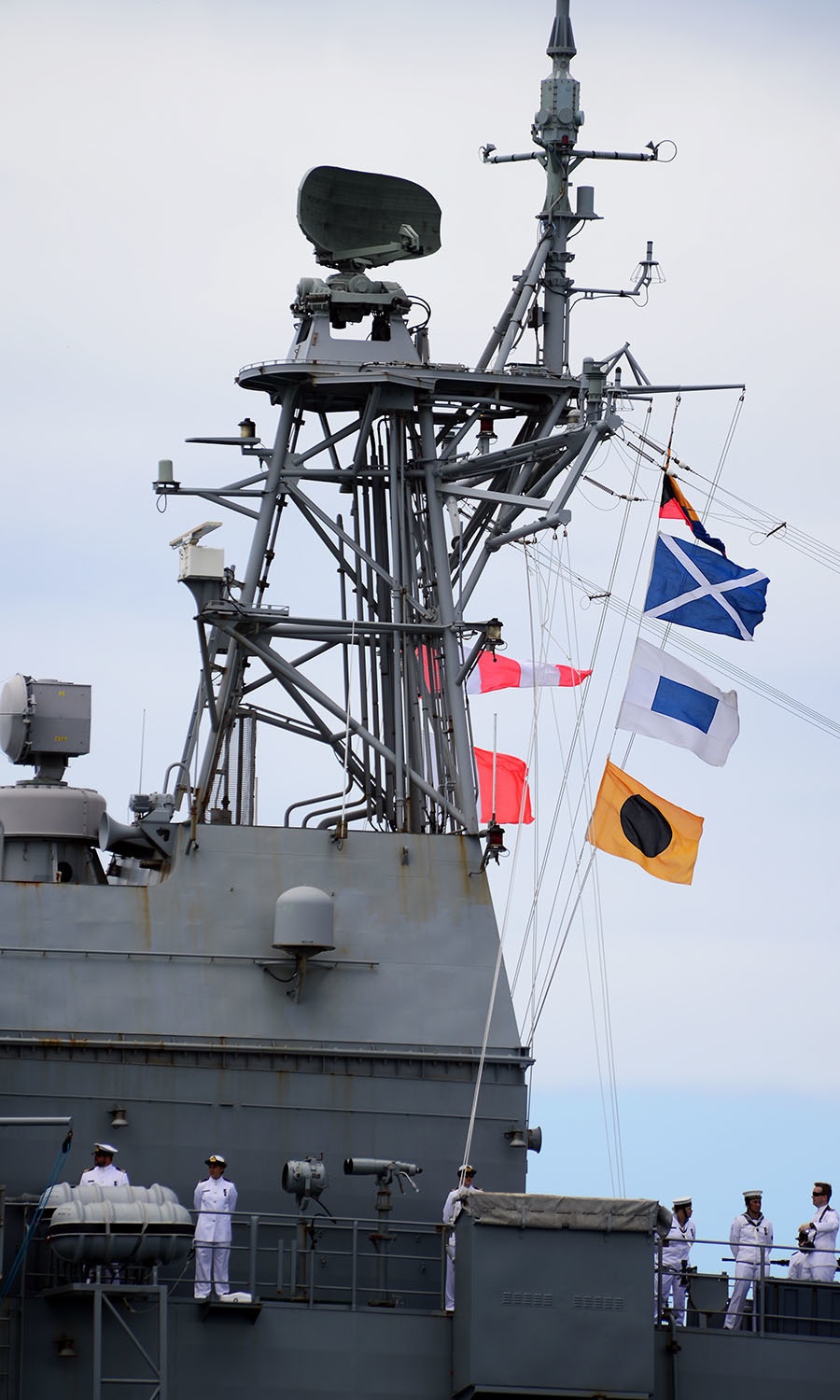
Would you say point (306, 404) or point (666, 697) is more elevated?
point (306, 404)

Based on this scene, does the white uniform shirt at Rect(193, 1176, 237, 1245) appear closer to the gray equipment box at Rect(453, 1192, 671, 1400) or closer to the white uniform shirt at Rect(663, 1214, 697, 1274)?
the gray equipment box at Rect(453, 1192, 671, 1400)

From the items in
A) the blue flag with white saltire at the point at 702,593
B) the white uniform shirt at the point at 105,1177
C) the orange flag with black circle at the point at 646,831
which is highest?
the blue flag with white saltire at the point at 702,593

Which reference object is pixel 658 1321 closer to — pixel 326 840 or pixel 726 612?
pixel 326 840

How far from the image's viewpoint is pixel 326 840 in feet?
90.0

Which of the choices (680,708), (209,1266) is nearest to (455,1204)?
(209,1266)

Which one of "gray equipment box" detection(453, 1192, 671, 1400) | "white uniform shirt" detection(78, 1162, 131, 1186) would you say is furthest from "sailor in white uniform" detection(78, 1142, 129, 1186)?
"gray equipment box" detection(453, 1192, 671, 1400)

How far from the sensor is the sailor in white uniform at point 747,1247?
83.5 ft

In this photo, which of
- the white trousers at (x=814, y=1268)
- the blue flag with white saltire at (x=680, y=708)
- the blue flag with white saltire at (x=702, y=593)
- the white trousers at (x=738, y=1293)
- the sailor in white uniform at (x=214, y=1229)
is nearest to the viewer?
the sailor in white uniform at (x=214, y=1229)

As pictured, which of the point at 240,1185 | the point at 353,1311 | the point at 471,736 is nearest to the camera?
the point at 353,1311

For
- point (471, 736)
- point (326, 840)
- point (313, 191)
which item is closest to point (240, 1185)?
point (326, 840)

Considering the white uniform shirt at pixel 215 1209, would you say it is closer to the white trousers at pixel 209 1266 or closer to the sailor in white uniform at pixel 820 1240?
the white trousers at pixel 209 1266

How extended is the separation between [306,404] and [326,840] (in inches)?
193

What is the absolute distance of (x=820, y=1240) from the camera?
25.9 meters

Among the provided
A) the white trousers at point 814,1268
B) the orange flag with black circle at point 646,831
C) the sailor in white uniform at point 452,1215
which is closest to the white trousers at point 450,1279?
the sailor in white uniform at point 452,1215
